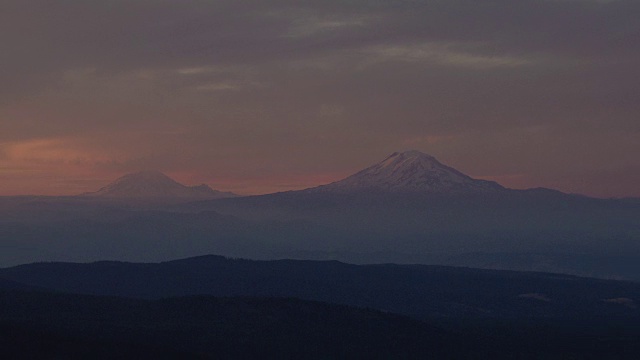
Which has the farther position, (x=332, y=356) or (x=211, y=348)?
(x=332, y=356)

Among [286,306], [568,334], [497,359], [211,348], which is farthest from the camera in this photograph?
[568,334]

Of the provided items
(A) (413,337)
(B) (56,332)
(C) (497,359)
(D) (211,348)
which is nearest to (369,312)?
(A) (413,337)

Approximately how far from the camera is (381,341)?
168 metres

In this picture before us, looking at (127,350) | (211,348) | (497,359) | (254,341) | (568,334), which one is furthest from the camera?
(568,334)

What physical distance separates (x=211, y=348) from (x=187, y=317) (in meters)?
18.5

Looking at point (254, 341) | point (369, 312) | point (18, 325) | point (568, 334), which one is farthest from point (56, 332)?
point (568, 334)

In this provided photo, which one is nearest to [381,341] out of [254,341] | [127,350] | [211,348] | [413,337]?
[413,337]

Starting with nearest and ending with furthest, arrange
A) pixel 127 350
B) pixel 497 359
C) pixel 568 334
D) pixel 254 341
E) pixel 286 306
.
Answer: pixel 127 350 < pixel 254 341 < pixel 497 359 < pixel 286 306 < pixel 568 334

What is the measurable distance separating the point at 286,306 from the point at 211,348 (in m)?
33.7

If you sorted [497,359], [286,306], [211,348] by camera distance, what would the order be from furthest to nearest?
[286,306], [497,359], [211,348]

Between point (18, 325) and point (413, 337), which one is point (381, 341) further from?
point (18, 325)

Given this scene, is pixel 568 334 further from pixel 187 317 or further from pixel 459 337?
pixel 187 317

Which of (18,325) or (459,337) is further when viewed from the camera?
(459,337)

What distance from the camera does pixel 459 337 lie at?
178875 millimetres
